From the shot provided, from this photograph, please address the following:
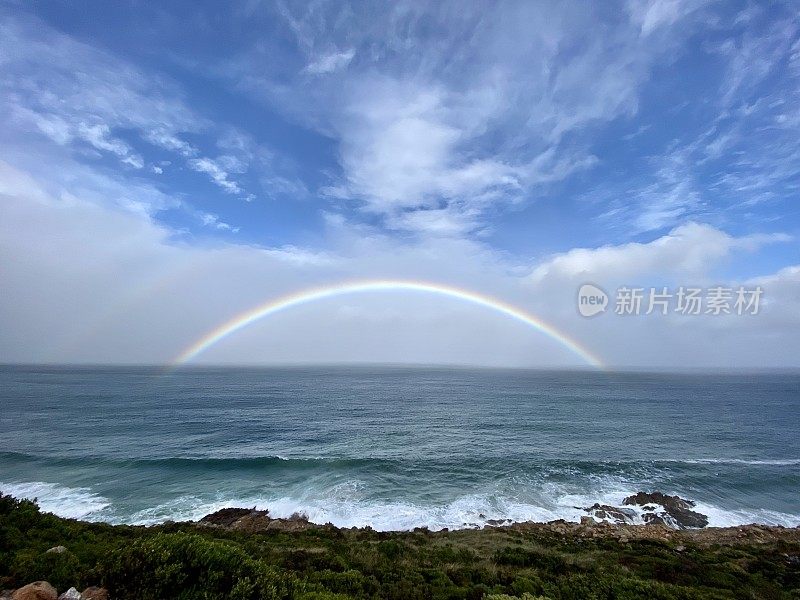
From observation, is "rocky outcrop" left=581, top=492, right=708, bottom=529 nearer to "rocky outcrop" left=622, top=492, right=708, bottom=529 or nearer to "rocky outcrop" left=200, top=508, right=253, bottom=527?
"rocky outcrop" left=622, top=492, right=708, bottom=529

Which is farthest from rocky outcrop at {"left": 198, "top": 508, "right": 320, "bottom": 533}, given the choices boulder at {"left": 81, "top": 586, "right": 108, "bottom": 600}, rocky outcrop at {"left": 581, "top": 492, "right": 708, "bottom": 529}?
rocky outcrop at {"left": 581, "top": 492, "right": 708, "bottom": 529}

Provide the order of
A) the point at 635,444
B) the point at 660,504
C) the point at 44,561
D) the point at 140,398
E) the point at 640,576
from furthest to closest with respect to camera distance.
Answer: the point at 140,398, the point at 635,444, the point at 660,504, the point at 640,576, the point at 44,561

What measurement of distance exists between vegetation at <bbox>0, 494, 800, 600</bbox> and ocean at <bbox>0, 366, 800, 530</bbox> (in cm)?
625

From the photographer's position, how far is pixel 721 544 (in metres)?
22.3

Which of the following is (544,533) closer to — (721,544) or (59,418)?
(721,544)

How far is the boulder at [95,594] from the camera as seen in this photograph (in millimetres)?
8672

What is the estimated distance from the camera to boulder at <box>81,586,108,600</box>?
8672 mm

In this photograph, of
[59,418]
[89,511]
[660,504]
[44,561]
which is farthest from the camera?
[59,418]

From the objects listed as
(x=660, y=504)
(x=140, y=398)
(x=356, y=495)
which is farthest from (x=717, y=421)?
(x=140, y=398)

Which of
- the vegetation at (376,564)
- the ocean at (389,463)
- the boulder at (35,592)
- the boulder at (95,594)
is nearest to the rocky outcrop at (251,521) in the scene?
the ocean at (389,463)

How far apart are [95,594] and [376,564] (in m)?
11.2

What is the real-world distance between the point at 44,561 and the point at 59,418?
70.2 metres

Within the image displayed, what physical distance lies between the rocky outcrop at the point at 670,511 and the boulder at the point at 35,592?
34613mm

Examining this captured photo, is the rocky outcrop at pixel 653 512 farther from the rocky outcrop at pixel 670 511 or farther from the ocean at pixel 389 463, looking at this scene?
the ocean at pixel 389 463
